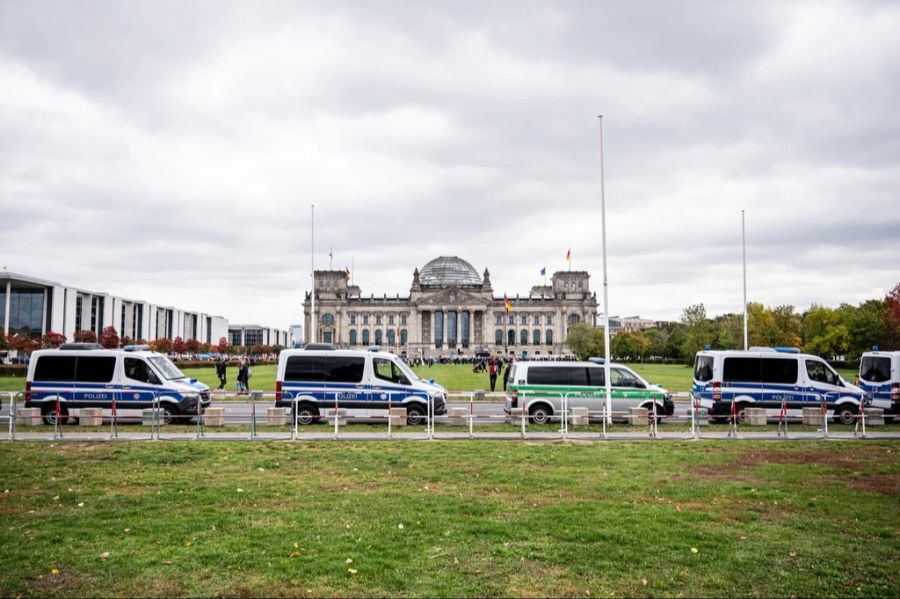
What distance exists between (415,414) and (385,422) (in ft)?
6.57

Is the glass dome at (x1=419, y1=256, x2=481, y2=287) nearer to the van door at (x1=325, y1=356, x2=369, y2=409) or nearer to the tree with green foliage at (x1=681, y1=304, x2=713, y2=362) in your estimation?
the tree with green foliage at (x1=681, y1=304, x2=713, y2=362)

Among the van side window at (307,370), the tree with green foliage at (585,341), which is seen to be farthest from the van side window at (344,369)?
the tree with green foliage at (585,341)

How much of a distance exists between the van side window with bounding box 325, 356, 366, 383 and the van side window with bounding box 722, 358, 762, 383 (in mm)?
13400

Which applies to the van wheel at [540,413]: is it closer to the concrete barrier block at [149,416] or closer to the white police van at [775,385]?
the white police van at [775,385]

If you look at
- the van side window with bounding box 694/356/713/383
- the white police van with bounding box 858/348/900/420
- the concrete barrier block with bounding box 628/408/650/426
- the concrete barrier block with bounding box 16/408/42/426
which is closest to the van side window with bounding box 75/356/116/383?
the concrete barrier block with bounding box 16/408/42/426

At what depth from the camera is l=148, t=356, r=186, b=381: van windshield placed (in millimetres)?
24389

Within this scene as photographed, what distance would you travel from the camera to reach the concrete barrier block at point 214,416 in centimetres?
2250

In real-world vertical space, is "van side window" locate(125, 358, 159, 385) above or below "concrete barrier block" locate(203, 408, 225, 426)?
above

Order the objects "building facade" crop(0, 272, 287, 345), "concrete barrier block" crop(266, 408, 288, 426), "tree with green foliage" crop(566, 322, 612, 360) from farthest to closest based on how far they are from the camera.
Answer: "building facade" crop(0, 272, 287, 345)
"tree with green foliage" crop(566, 322, 612, 360)
"concrete barrier block" crop(266, 408, 288, 426)

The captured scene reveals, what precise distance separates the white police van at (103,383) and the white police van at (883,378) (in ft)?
82.4

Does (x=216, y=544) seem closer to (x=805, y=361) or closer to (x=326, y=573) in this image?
(x=326, y=573)

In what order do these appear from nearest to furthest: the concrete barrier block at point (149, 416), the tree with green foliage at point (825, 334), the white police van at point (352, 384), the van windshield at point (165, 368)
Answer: the concrete barrier block at point (149, 416), the white police van at point (352, 384), the van windshield at point (165, 368), the tree with green foliage at point (825, 334)

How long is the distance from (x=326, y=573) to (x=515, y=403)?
16901mm

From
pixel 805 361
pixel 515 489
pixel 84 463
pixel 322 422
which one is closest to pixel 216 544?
pixel 515 489
